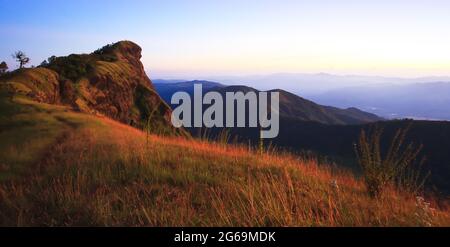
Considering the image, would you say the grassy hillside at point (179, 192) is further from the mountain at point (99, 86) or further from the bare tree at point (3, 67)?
the bare tree at point (3, 67)

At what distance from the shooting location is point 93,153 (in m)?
9.36

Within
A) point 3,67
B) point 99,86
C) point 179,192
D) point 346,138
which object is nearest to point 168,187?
point 179,192

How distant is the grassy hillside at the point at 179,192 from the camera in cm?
469

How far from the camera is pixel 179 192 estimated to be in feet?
20.1

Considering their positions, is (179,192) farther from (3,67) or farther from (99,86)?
(3,67)

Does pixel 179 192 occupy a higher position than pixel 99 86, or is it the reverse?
pixel 99 86

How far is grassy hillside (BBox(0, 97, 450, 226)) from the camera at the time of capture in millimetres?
4691

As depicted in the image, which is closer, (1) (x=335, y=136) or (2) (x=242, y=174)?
(2) (x=242, y=174)

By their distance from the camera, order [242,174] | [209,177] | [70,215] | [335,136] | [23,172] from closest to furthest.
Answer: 1. [70,215]
2. [209,177]
3. [242,174]
4. [23,172]
5. [335,136]

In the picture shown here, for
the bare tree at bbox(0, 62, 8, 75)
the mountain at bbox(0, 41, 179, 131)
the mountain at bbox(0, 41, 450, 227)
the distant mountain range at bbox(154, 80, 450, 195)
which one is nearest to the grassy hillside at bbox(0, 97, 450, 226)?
the mountain at bbox(0, 41, 450, 227)

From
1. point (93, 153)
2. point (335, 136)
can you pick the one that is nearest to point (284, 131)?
point (335, 136)

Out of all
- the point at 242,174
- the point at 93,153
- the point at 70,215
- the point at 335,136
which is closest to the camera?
the point at 70,215
